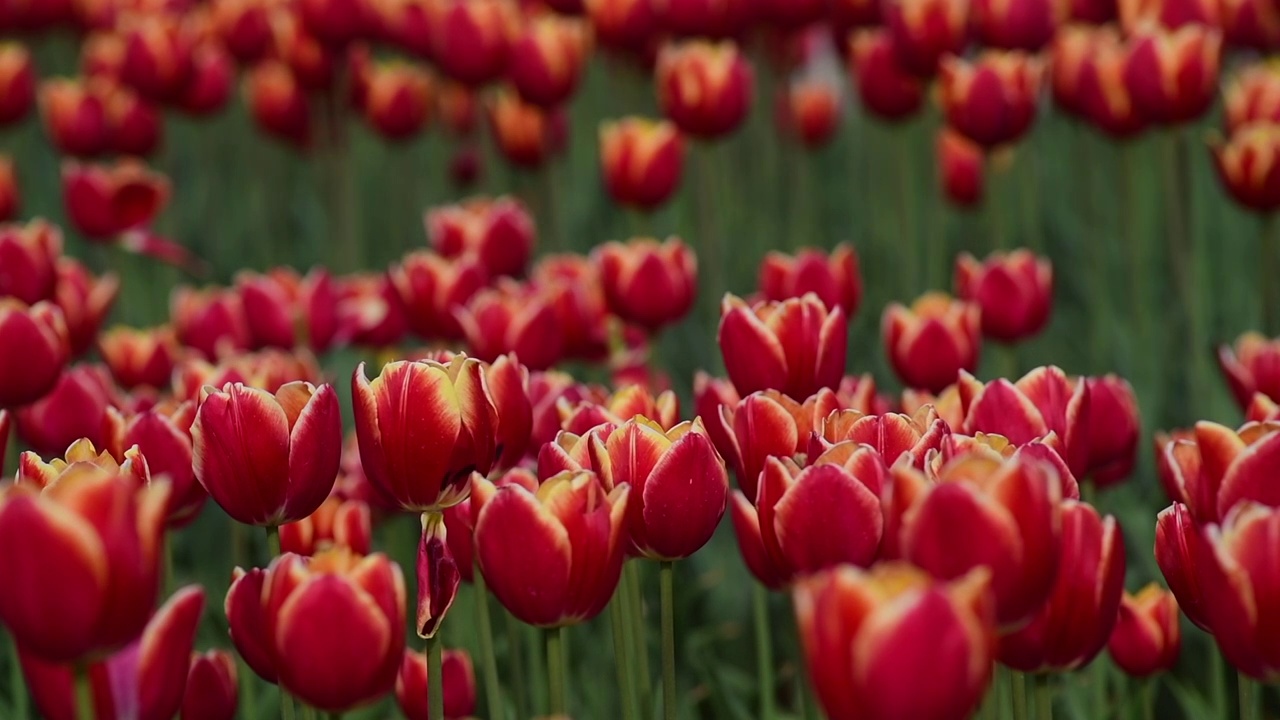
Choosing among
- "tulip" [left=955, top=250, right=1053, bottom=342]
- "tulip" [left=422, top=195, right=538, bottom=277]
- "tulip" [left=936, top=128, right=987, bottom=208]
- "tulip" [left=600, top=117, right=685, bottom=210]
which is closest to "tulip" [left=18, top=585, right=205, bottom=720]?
"tulip" [left=955, top=250, right=1053, bottom=342]

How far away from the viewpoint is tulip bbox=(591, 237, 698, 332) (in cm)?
276

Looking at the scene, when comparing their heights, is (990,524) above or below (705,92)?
above

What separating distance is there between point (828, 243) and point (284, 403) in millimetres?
3492

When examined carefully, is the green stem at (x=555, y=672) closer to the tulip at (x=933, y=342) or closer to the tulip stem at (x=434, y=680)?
the tulip stem at (x=434, y=680)

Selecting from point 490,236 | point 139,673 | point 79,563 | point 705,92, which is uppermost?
point 79,563

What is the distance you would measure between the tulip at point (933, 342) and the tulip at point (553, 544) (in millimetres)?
1075

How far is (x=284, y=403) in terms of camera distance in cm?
158

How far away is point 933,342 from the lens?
2395mm

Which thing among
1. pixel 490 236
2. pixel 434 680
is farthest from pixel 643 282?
pixel 434 680

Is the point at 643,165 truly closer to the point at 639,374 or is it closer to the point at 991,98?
the point at 991,98

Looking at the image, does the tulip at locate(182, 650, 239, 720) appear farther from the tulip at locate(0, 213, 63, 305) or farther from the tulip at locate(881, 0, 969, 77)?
the tulip at locate(881, 0, 969, 77)

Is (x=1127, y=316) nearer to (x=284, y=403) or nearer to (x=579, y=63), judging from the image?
(x=579, y=63)

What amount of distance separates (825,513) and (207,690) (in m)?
0.66

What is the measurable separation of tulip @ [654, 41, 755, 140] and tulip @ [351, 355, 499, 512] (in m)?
2.33
